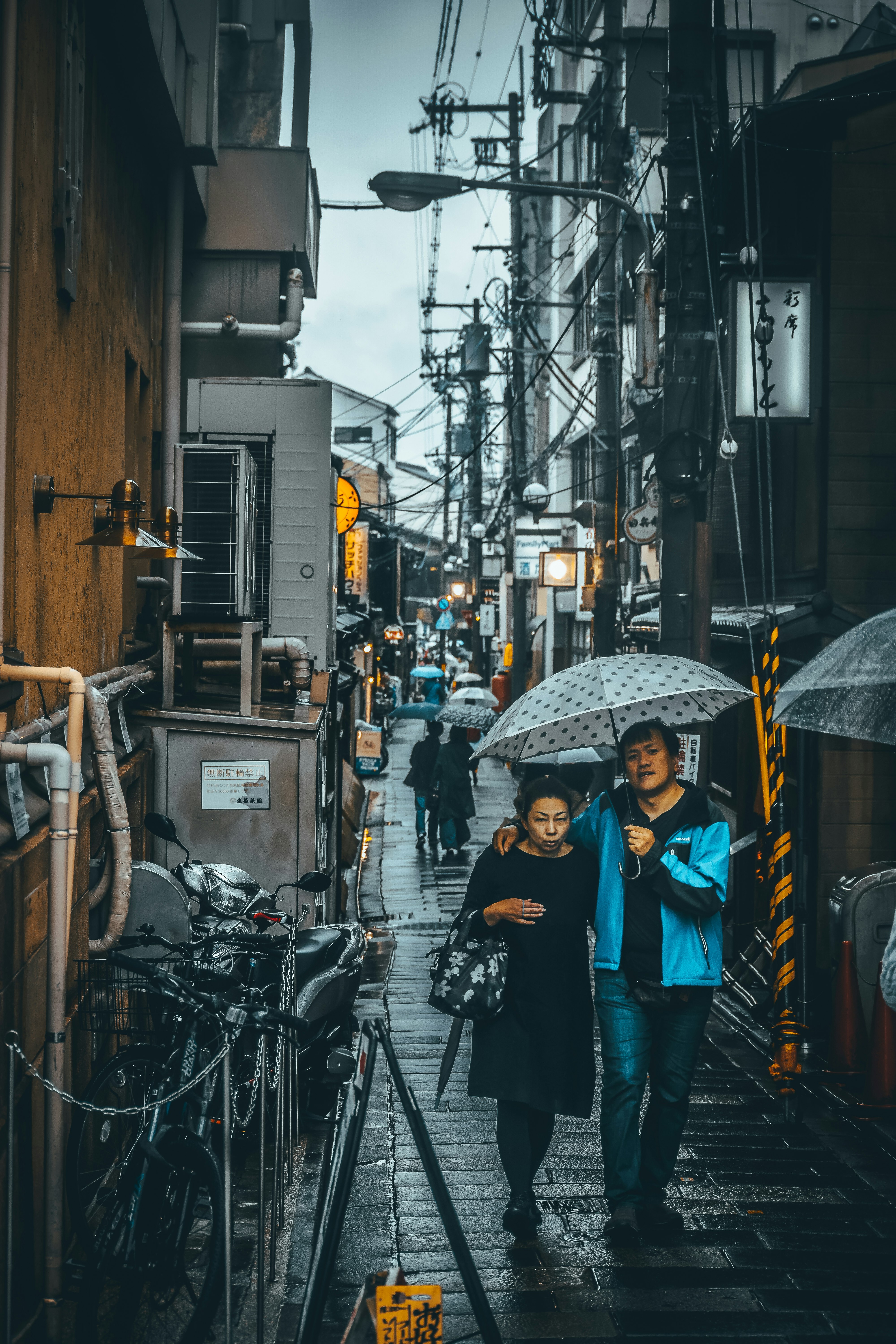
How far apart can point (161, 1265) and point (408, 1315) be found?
1616 mm

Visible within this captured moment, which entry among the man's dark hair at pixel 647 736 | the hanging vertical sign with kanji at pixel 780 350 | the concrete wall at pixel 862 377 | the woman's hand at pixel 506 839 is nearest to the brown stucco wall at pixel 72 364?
the woman's hand at pixel 506 839

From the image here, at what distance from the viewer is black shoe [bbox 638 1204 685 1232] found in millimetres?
5516

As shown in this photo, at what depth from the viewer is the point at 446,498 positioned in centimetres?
4909

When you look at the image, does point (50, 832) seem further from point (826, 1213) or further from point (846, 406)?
point (846, 406)

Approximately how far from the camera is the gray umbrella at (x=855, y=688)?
594 centimetres

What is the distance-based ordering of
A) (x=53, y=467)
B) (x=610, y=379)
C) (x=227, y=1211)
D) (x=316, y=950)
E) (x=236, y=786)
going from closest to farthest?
(x=227, y=1211) < (x=53, y=467) < (x=316, y=950) < (x=236, y=786) < (x=610, y=379)

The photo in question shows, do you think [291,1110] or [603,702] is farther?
[291,1110]

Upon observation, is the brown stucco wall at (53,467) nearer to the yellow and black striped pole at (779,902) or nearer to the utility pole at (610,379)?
the yellow and black striped pole at (779,902)

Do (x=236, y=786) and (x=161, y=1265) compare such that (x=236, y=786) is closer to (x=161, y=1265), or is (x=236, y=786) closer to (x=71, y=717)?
(x=71, y=717)

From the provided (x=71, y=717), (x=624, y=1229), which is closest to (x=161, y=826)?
(x=71, y=717)

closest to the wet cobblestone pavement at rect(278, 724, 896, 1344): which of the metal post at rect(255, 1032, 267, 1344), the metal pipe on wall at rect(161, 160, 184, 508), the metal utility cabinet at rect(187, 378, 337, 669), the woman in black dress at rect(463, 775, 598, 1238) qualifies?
the metal post at rect(255, 1032, 267, 1344)

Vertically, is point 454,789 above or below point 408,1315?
below

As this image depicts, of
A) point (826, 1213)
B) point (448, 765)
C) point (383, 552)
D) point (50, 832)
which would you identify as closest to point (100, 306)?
point (50, 832)

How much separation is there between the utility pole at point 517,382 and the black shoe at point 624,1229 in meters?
20.0
